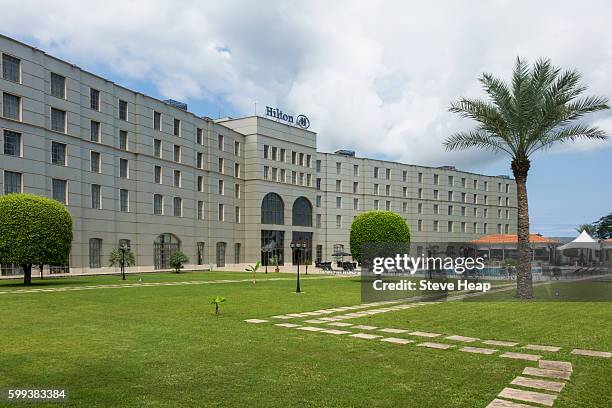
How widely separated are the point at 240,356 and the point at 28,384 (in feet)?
12.2

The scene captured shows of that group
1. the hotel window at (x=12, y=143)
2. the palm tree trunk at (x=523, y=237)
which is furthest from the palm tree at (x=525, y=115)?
the hotel window at (x=12, y=143)

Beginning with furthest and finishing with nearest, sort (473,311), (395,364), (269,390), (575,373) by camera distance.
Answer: (473,311) → (395,364) → (575,373) → (269,390)

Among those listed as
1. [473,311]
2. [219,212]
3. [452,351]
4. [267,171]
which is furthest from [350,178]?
[452,351]

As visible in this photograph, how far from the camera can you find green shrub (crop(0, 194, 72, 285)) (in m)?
30.1

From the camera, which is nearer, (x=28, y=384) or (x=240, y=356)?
(x=28, y=384)

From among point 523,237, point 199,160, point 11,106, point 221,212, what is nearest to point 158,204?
point 199,160

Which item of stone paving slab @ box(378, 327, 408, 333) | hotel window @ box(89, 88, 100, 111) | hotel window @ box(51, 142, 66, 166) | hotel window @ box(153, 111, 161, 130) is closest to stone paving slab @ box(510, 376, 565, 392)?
stone paving slab @ box(378, 327, 408, 333)

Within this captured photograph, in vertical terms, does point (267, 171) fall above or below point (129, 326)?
above

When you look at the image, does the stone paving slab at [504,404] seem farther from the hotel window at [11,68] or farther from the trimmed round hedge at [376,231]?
the hotel window at [11,68]

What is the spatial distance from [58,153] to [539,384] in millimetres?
→ 44835

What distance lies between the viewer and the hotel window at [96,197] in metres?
48.6

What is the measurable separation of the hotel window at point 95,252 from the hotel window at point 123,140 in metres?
9.51

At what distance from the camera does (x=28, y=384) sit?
8148 mm

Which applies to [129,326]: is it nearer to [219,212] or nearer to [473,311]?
[473,311]
